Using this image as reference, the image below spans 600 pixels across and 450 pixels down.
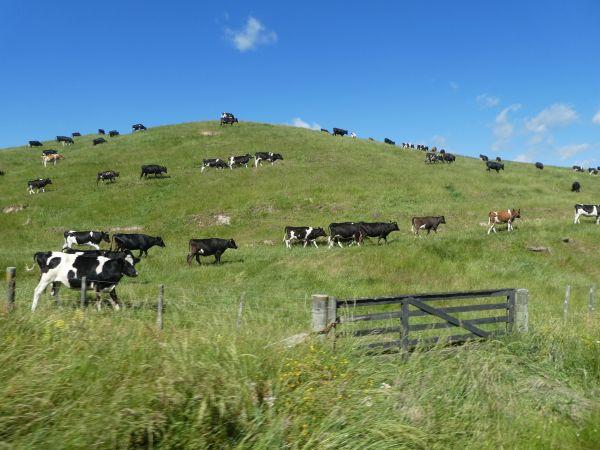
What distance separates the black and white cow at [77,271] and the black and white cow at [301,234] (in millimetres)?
16283

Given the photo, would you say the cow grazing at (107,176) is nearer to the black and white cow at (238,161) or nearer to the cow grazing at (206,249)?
the black and white cow at (238,161)

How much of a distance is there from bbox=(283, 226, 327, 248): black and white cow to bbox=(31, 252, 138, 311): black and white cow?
53.4ft

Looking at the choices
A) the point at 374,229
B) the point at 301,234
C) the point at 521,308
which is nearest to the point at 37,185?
the point at 301,234

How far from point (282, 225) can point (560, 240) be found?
19235 millimetres

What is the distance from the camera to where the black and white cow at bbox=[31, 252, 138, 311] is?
A: 14.7m

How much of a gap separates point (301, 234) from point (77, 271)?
18222mm

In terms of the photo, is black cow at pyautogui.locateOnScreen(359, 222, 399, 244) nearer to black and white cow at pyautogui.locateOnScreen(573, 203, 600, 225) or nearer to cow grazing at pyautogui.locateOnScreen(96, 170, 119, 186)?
black and white cow at pyautogui.locateOnScreen(573, 203, 600, 225)

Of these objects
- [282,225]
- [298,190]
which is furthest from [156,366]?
[298,190]

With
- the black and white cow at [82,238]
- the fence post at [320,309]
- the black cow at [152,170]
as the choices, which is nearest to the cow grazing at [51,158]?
the black cow at [152,170]

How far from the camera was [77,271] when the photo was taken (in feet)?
49.2

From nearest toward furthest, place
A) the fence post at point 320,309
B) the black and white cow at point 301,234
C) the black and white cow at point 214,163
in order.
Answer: the fence post at point 320,309, the black and white cow at point 301,234, the black and white cow at point 214,163

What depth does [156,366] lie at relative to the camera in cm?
480

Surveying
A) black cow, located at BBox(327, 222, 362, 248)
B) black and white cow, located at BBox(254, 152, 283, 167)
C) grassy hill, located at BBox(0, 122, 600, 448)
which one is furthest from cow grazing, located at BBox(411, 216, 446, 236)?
black and white cow, located at BBox(254, 152, 283, 167)

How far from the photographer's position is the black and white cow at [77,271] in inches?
577
